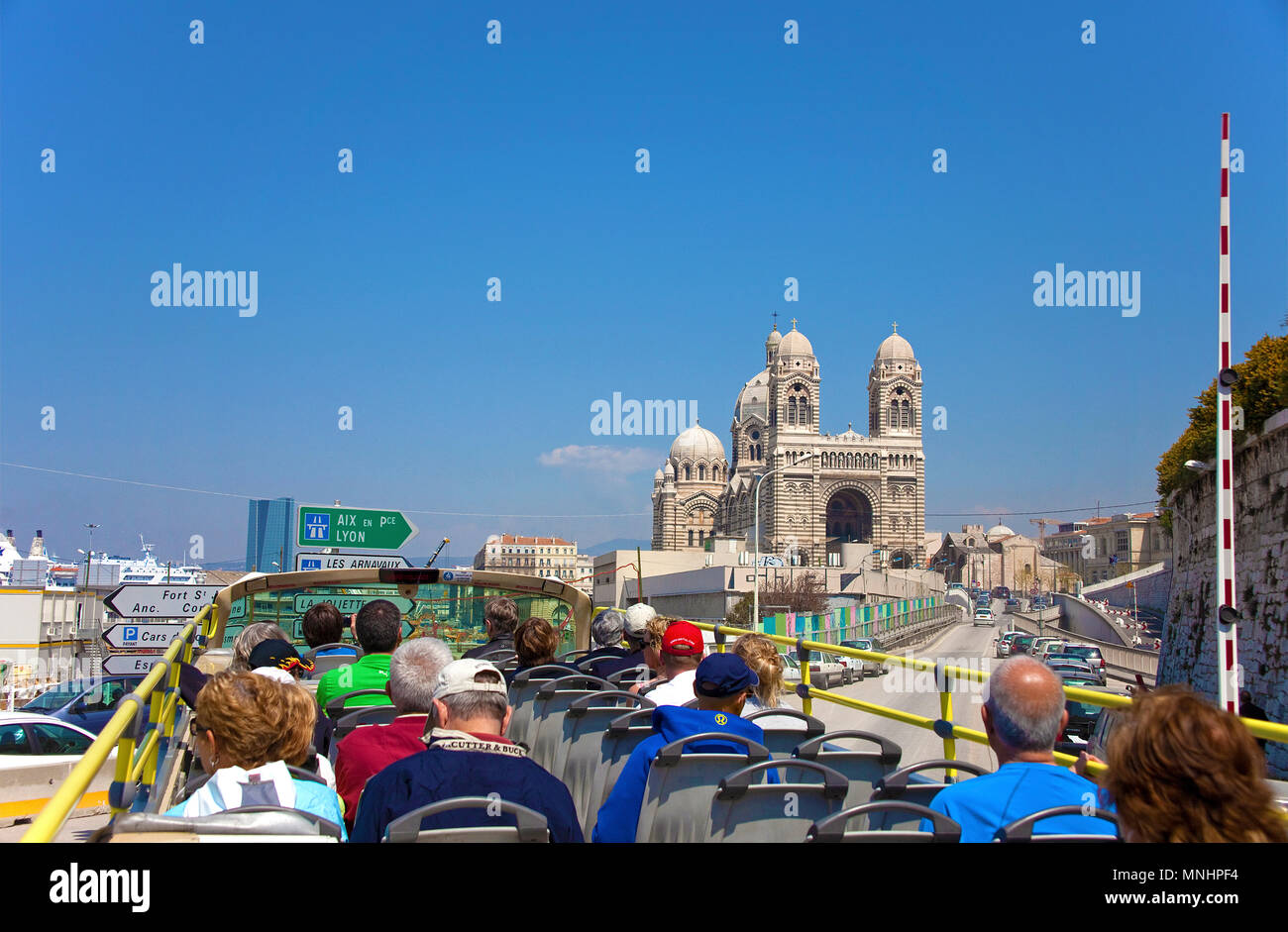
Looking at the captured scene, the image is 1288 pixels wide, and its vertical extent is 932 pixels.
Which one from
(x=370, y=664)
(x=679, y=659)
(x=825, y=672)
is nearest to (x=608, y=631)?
(x=370, y=664)

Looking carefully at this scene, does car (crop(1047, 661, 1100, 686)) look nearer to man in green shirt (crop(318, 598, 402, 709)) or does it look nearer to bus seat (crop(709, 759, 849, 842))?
man in green shirt (crop(318, 598, 402, 709))

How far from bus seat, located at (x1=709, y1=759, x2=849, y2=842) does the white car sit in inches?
399

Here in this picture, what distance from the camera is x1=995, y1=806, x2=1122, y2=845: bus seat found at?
7.79 ft

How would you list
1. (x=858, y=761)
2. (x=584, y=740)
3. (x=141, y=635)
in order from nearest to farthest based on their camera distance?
(x=858, y=761) < (x=584, y=740) < (x=141, y=635)

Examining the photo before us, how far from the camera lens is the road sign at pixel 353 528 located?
13.7m

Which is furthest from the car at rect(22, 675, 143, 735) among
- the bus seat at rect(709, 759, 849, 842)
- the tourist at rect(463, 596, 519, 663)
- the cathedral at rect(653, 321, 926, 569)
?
the cathedral at rect(653, 321, 926, 569)

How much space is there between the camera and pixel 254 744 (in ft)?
9.65

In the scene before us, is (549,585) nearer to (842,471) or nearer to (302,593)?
(302,593)

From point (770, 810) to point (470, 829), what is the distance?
1.07 m

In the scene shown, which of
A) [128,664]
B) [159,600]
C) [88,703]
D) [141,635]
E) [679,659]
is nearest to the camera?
[679,659]

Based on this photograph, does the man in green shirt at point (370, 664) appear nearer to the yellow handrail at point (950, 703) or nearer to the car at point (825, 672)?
the yellow handrail at point (950, 703)

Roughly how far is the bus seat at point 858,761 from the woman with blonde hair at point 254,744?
66.3 inches

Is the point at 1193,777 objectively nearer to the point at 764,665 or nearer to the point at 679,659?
the point at 764,665

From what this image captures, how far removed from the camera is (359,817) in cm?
290
